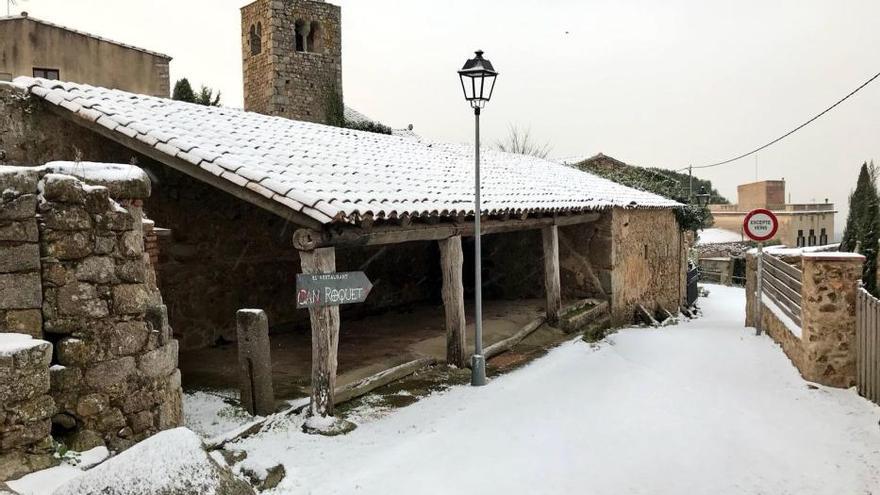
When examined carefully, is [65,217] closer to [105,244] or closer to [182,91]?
[105,244]

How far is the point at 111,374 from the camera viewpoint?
4387 mm

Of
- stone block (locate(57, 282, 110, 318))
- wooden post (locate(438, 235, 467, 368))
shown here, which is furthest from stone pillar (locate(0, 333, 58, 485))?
wooden post (locate(438, 235, 467, 368))

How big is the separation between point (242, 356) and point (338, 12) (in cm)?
2505

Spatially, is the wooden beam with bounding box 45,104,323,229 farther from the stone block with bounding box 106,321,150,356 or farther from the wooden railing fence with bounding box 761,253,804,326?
the wooden railing fence with bounding box 761,253,804,326

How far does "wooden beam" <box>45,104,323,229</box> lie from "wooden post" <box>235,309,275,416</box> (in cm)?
95

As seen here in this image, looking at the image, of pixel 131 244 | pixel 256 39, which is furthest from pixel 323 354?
pixel 256 39

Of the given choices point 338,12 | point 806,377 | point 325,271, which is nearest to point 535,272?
point 806,377

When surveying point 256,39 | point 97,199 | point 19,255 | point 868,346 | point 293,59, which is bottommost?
point 868,346

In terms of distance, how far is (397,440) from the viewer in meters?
5.79

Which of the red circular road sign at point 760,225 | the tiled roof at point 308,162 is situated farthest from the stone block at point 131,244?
the red circular road sign at point 760,225

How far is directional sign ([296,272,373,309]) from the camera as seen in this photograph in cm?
598

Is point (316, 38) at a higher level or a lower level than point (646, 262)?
higher

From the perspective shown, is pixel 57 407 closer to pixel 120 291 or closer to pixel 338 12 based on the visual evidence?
pixel 120 291

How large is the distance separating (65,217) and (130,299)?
2.28ft
